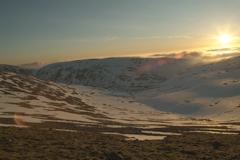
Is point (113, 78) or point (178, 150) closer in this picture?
point (178, 150)

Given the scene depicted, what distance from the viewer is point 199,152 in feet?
38.9

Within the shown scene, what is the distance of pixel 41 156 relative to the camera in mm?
9898

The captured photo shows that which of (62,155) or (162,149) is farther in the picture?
(162,149)

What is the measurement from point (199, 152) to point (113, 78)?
578 ft

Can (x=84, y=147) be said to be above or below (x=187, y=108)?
above

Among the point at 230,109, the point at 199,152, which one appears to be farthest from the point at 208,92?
the point at 199,152

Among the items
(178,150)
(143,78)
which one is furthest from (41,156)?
(143,78)

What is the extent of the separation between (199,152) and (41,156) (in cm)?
933

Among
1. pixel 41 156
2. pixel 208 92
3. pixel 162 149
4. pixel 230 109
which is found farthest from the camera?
pixel 208 92

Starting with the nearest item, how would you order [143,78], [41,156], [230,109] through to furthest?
[41,156] < [230,109] < [143,78]

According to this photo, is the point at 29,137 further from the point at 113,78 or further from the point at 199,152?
the point at 113,78

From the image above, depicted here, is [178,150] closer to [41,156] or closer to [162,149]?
[162,149]

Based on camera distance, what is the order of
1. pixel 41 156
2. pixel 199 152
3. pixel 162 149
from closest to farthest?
pixel 41 156
pixel 199 152
pixel 162 149

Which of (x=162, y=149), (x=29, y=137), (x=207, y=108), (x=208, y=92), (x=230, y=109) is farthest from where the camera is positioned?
(x=208, y=92)
